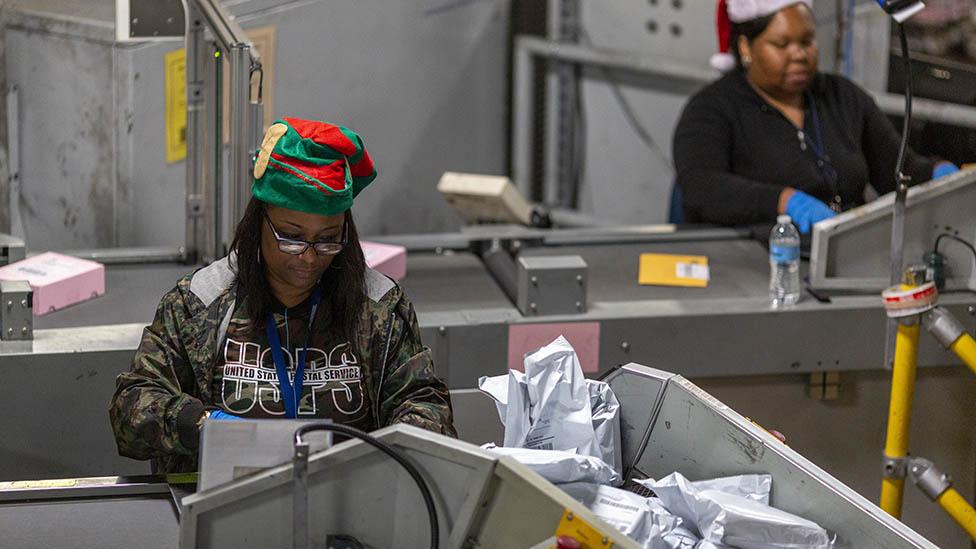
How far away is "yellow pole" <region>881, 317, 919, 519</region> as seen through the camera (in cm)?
286

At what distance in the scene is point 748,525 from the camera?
6.02ft

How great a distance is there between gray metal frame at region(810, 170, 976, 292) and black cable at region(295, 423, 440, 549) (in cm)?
183

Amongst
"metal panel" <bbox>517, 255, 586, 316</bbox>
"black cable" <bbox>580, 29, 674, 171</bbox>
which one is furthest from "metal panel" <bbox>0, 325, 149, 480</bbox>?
"black cable" <bbox>580, 29, 674, 171</bbox>

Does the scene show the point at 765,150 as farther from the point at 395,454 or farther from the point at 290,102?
the point at 395,454

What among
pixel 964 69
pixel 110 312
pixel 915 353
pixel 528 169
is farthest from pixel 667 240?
pixel 528 169

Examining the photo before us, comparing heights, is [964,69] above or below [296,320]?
above

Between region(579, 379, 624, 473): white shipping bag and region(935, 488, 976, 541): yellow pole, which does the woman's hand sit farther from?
region(579, 379, 624, 473): white shipping bag

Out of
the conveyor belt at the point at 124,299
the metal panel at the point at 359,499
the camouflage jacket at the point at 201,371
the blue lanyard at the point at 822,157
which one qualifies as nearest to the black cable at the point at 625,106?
the blue lanyard at the point at 822,157

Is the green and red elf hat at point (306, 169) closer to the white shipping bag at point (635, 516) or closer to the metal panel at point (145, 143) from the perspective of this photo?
the white shipping bag at point (635, 516)

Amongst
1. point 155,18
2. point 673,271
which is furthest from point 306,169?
point 673,271

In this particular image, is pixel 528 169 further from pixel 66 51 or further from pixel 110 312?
pixel 110 312

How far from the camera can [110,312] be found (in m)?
3.01

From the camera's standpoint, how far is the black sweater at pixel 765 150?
376 cm

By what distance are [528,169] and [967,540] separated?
302cm
